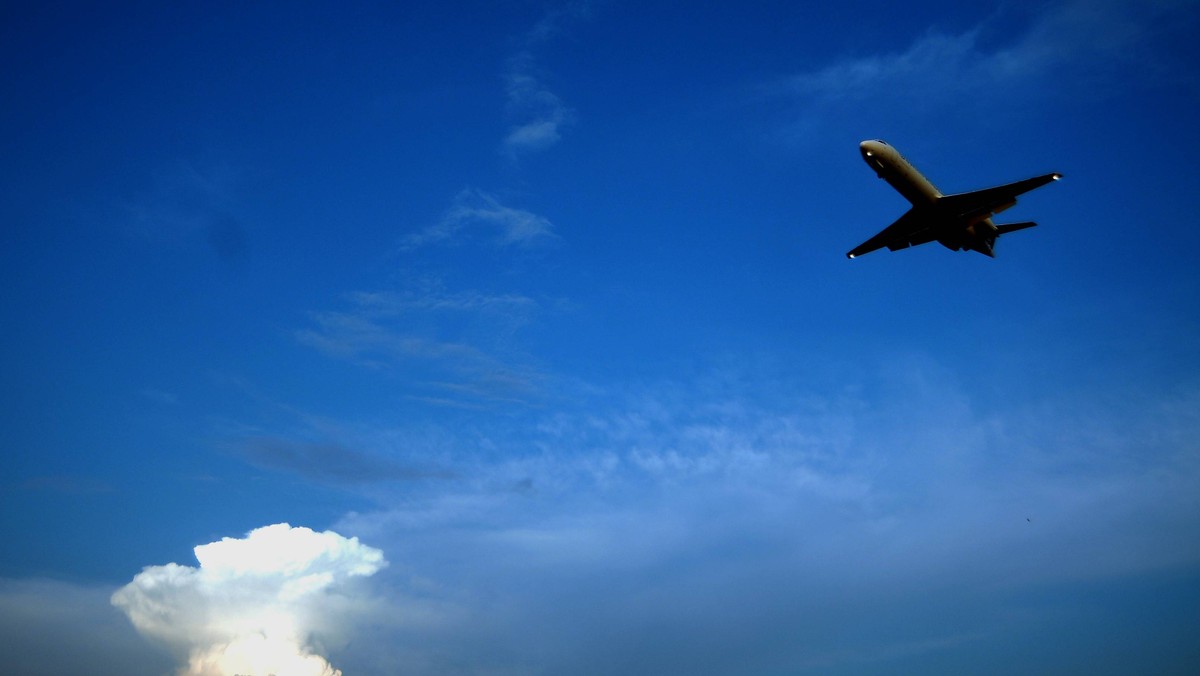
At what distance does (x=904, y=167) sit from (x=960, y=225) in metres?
11.8

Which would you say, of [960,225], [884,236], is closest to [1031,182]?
[960,225]

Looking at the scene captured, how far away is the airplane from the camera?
302 feet

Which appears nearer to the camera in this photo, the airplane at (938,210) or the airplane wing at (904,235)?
the airplane at (938,210)

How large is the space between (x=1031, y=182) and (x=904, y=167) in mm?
13307

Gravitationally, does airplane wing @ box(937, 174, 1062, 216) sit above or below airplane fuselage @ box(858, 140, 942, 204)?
below

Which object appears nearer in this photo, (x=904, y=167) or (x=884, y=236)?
(x=904, y=167)

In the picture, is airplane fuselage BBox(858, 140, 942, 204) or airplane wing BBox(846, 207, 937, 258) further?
airplane wing BBox(846, 207, 937, 258)

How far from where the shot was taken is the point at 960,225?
99.4 m

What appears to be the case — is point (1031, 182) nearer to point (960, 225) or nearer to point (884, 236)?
point (960, 225)

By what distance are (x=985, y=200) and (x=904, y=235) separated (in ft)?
37.6

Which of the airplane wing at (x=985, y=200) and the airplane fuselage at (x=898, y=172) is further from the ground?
the airplane fuselage at (x=898, y=172)

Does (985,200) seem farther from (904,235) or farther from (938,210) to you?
(904,235)

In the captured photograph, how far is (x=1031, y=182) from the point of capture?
296 ft

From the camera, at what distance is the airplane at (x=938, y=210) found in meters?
92.1
